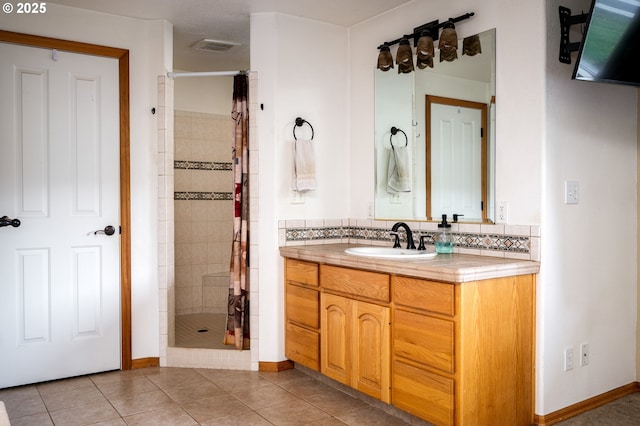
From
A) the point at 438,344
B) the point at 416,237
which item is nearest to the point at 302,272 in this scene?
the point at 416,237

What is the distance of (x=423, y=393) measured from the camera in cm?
255

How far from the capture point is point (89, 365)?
11.6 feet

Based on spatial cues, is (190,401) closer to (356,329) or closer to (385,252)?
(356,329)

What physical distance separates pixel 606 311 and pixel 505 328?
0.86 meters

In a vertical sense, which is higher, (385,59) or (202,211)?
(385,59)

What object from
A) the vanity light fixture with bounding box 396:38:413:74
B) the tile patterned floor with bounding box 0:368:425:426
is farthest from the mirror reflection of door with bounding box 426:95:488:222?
the tile patterned floor with bounding box 0:368:425:426

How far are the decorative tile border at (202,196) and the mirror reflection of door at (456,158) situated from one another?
263cm

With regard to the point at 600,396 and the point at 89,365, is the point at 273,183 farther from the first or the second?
the point at 600,396

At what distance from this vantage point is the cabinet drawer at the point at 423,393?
2.42 meters

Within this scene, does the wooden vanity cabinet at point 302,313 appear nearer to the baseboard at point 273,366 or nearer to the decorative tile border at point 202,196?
the baseboard at point 273,366

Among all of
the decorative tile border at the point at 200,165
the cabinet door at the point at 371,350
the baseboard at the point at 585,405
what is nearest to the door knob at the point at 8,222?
the decorative tile border at the point at 200,165

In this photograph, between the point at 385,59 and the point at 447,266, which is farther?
the point at 385,59

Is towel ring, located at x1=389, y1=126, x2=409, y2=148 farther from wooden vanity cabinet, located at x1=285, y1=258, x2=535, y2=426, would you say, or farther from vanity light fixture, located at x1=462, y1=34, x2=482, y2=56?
wooden vanity cabinet, located at x1=285, y1=258, x2=535, y2=426

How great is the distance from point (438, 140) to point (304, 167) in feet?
2.93
